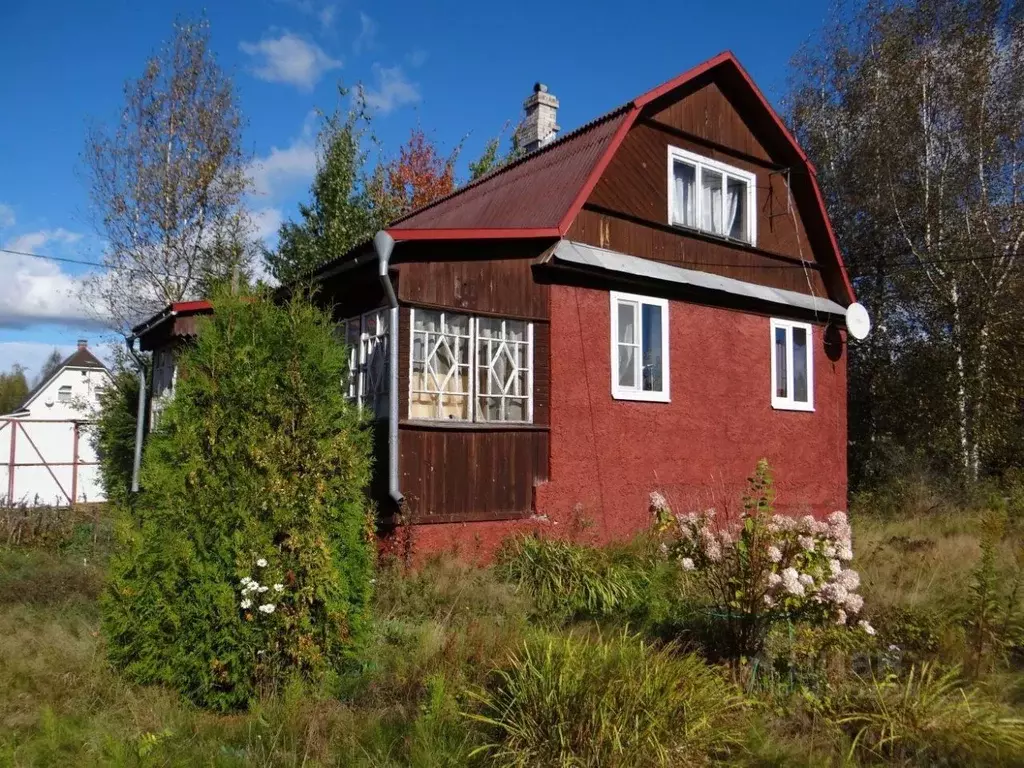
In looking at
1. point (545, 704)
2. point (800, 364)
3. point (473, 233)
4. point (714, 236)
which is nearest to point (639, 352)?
point (714, 236)

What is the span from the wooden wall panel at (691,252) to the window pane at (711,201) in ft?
1.25

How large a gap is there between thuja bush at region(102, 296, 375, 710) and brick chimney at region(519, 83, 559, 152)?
Result: 36.9 ft

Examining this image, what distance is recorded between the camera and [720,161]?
12469 millimetres

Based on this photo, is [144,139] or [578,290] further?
[144,139]

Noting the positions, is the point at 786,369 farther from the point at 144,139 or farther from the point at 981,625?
the point at 144,139

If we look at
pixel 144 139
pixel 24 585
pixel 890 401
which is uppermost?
pixel 144 139

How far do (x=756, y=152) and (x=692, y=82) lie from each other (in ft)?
6.02

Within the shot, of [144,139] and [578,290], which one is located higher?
[144,139]

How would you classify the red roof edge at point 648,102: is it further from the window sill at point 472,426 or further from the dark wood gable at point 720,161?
the window sill at point 472,426

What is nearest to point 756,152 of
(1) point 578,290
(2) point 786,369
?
(2) point 786,369

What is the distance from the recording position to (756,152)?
13.0 meters

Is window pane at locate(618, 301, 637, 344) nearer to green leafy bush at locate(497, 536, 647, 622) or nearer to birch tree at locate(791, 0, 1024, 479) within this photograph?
green leafy bush at locate(497, 536, 647, 622)

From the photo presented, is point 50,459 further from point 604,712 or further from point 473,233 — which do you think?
point 604,712

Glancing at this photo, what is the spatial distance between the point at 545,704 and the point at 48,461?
56.6 ft
